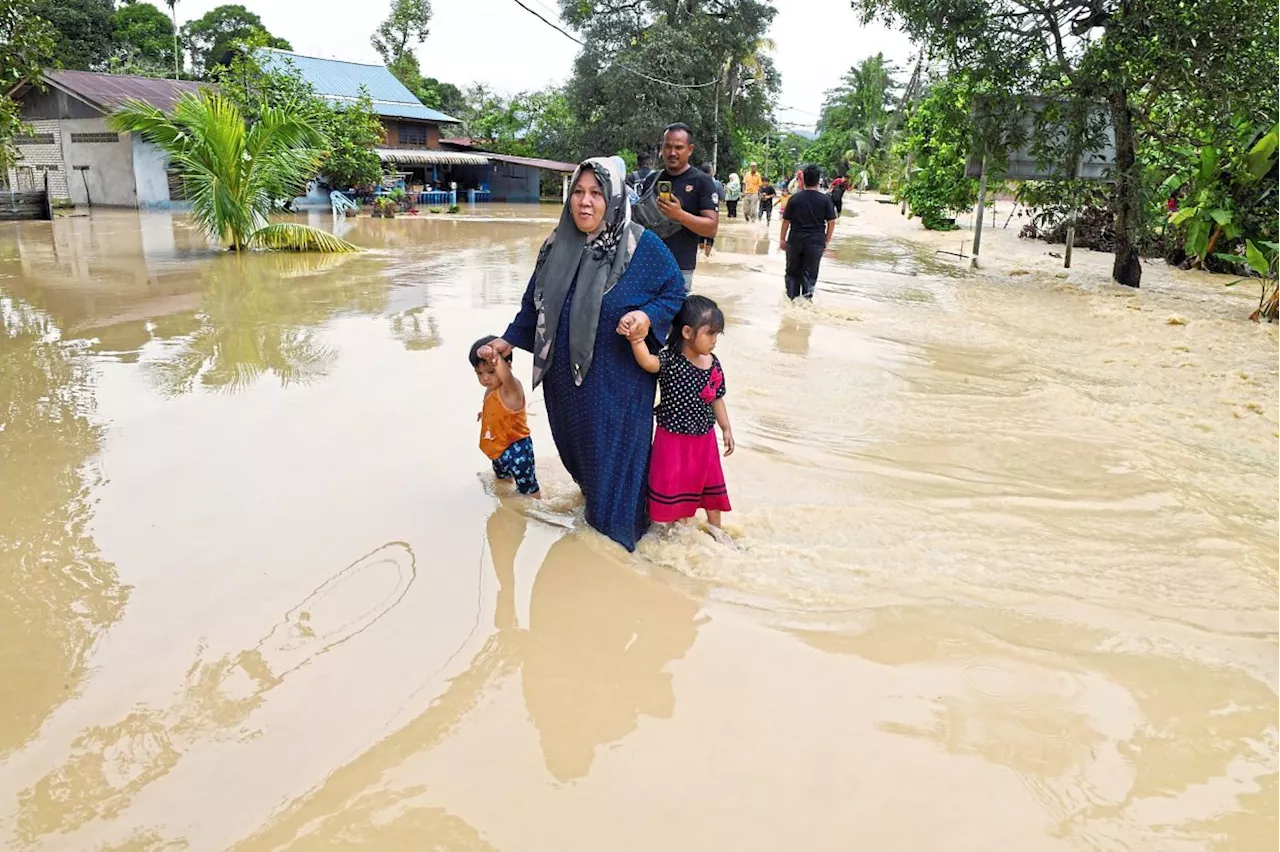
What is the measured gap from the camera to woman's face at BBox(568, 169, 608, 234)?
3170 millimetres

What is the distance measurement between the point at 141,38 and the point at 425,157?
53.0 feet

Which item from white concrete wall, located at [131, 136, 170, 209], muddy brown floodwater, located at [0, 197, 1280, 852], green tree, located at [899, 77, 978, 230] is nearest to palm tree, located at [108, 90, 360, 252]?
muddy brown floodwater, located at [0, 197, 1280, 852]

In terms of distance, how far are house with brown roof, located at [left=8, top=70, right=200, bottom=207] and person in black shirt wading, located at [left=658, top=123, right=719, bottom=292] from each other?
22736 millimetres

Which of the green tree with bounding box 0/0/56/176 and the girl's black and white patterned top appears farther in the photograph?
the green tree with bounding box 0/0/56/176

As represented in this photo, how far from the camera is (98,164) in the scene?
24.9 metres

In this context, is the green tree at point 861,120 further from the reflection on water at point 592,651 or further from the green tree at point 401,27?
the reflection on water at point 592,651

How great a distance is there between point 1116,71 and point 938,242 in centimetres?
951

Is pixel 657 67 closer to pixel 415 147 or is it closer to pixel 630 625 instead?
pixel 415 147

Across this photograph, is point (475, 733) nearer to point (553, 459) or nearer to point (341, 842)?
point (341, 842)

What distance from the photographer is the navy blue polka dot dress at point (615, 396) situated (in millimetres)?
3244

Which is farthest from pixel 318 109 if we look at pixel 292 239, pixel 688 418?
pixel 688 418

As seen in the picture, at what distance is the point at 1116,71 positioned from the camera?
10.8 meters

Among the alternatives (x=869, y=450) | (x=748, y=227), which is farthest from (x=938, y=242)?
A: (x=869, y=450)

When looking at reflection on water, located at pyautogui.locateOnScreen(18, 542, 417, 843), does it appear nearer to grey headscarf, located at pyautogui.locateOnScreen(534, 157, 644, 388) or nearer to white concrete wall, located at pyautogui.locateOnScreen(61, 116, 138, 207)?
grey headscarf, located at pyautogui.locateOnScreen(534, 157, 644, 388)
